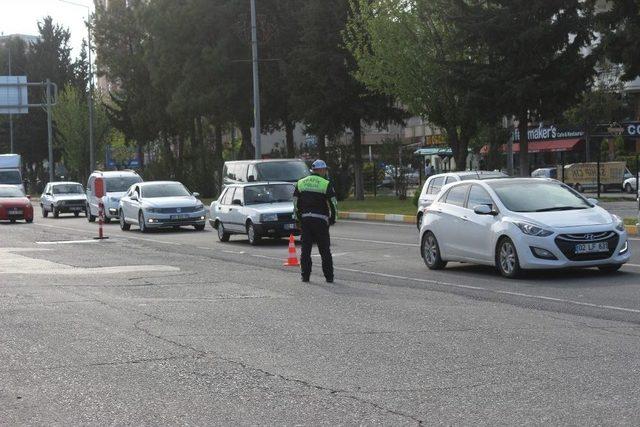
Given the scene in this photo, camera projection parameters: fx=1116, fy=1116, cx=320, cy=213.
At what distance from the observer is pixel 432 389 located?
773 centimetres

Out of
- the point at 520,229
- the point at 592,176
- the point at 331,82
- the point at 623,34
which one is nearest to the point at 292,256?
the point at 520,229

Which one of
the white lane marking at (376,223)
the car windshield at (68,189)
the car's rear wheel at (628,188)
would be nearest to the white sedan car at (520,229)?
the white lane marking at (376,223)

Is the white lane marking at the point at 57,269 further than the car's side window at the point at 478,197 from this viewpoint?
Answer: Yes

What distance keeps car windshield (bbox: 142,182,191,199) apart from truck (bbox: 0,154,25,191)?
2499 cm

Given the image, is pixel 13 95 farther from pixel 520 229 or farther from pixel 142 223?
pixel 520 229

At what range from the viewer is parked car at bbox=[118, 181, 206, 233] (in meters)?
A: 31.9

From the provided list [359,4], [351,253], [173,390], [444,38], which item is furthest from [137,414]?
[359,4]

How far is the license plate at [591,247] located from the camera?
15.0m

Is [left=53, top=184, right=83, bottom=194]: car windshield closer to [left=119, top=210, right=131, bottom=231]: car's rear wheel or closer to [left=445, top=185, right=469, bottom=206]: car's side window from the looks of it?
[left=119, top=210, right=131, bottom=231]: car's rear wheel

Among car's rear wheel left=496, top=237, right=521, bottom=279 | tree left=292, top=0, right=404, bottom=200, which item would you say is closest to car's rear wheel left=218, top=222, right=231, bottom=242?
car's rear wheel left=496, top=237, right=521, bottom=279

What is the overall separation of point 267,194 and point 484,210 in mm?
10572

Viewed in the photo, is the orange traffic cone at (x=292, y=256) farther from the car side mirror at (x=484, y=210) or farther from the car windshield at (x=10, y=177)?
the car windshield at (x=10, y=177)

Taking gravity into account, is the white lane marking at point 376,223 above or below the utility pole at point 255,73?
below

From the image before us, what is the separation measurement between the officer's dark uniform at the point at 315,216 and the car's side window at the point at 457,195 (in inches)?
90.1
